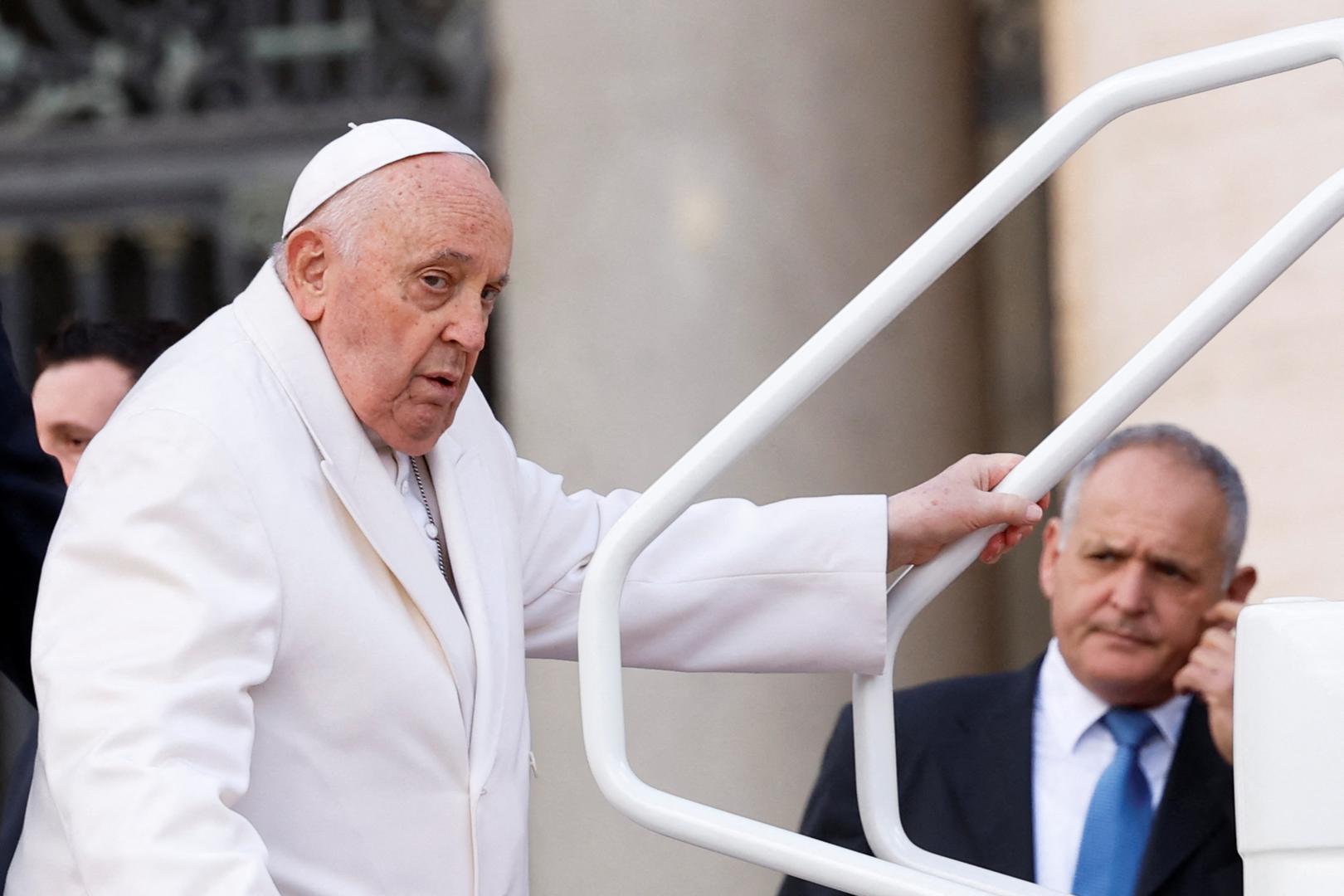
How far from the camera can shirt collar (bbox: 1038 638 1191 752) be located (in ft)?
11.0

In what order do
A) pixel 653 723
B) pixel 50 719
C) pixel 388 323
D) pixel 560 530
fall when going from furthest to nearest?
pixel 653 723 < pixel 560 530 < pixel 388 323 < pixel 50 719

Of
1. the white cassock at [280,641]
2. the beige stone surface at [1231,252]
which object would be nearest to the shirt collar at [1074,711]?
the beige stone surface at [1231,252]

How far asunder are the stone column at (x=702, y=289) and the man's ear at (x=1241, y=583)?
4.40 feet

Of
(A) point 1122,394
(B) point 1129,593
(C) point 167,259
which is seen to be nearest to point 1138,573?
(B) point 1129,593

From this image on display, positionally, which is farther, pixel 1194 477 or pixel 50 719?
pixel 1194 477

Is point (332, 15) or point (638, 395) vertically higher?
point (332, 15)

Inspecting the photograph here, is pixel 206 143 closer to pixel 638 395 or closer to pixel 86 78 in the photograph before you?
pixel 86 78

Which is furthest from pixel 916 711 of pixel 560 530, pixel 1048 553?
pixel 560 530

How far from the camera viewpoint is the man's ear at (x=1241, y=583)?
3459mm

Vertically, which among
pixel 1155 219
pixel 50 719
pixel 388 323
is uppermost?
pixel 1155 219

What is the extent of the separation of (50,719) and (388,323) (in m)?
0.53

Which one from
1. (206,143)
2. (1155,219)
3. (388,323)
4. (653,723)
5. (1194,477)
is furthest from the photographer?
(206,143)

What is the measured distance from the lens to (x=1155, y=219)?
4160 millimetres

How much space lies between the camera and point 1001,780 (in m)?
3.28
